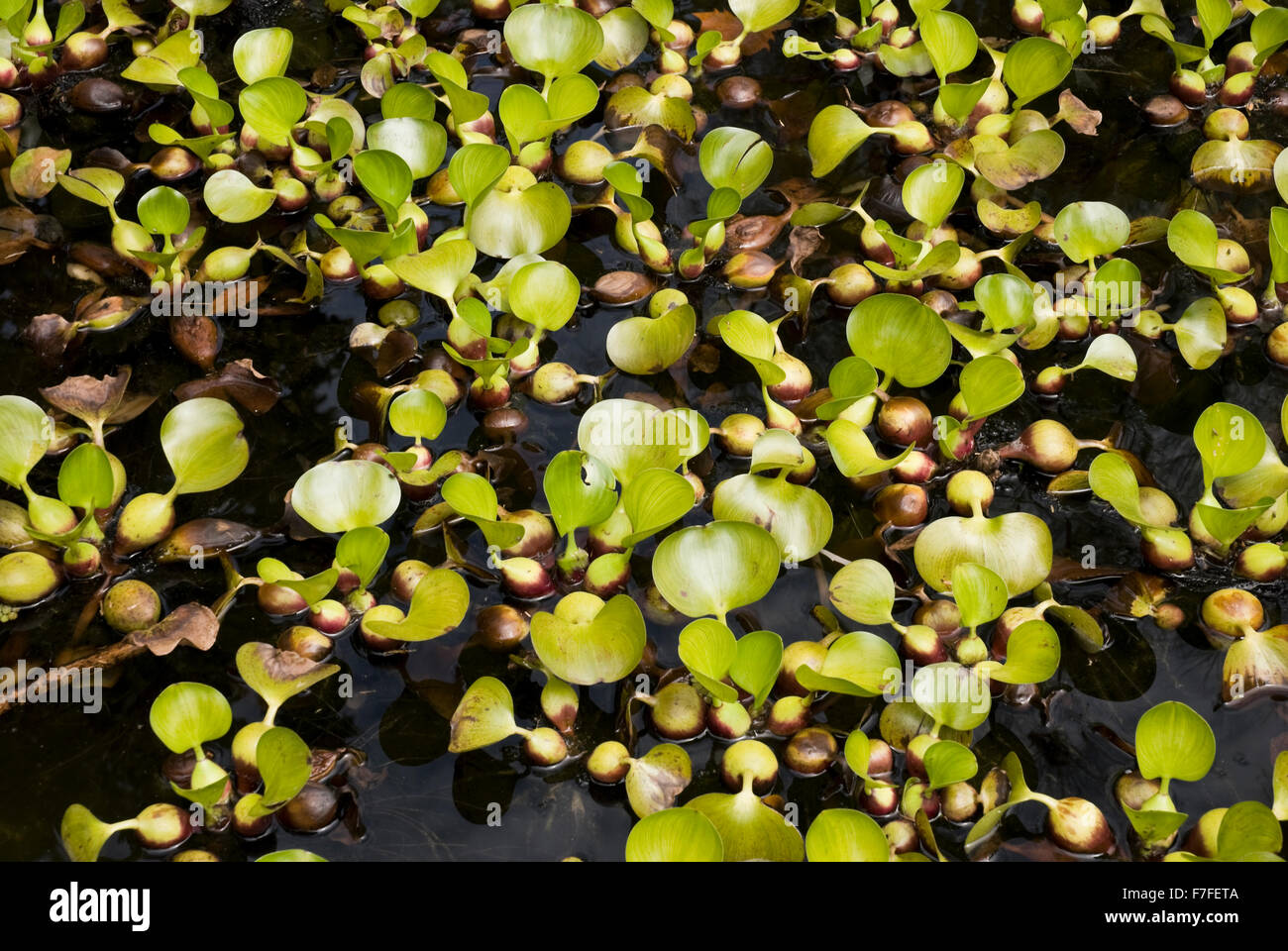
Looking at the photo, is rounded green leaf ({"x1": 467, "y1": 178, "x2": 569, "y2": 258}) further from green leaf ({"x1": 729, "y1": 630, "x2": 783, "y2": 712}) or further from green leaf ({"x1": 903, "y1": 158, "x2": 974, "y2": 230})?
green leaf ({"x1": 729, "y1": 630, "x2": 783, "y2": 712})

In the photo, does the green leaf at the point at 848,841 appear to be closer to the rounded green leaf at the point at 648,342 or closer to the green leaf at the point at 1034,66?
the rounded green leaf at the point at 648,342

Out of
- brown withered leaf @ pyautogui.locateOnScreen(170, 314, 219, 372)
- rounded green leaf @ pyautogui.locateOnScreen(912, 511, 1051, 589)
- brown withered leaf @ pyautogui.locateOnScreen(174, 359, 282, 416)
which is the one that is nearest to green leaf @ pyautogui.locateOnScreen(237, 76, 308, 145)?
brown withered leaf @ pyautogui.locateOnScreen(170, 314, 219, 372)

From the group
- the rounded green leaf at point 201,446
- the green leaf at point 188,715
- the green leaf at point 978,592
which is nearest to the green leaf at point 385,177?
the rounded green leaf at point 201,446

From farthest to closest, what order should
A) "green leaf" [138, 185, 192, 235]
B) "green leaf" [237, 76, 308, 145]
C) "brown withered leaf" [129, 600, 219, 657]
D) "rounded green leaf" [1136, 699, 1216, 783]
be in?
1. "green leaf" [237, 76, 308, 145]
2. "green leaf" [138, 185, 192, 235]
3. "brown withered leaf" [129, 600, 219, 657]
4. "rounded green leaf" [1136, 699, 1216, 783]

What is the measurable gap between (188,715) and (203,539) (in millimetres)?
394

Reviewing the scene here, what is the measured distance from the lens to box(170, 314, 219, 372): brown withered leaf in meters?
2.29

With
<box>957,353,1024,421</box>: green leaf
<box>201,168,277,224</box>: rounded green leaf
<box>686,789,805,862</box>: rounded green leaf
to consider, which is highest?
<box>957,353,1024,421</box>: green leaf

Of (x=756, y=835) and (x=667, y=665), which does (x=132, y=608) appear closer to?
(x=667, y=665)

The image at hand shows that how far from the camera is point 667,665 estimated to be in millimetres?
1930

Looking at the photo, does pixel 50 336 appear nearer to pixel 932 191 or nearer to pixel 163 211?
pixel 163 211

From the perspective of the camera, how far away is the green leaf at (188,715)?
1734 millimetres

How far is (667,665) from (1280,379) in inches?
54.2

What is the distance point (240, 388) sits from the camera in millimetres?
2258

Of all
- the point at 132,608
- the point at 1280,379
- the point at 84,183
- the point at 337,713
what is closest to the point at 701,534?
the point at 337,713
